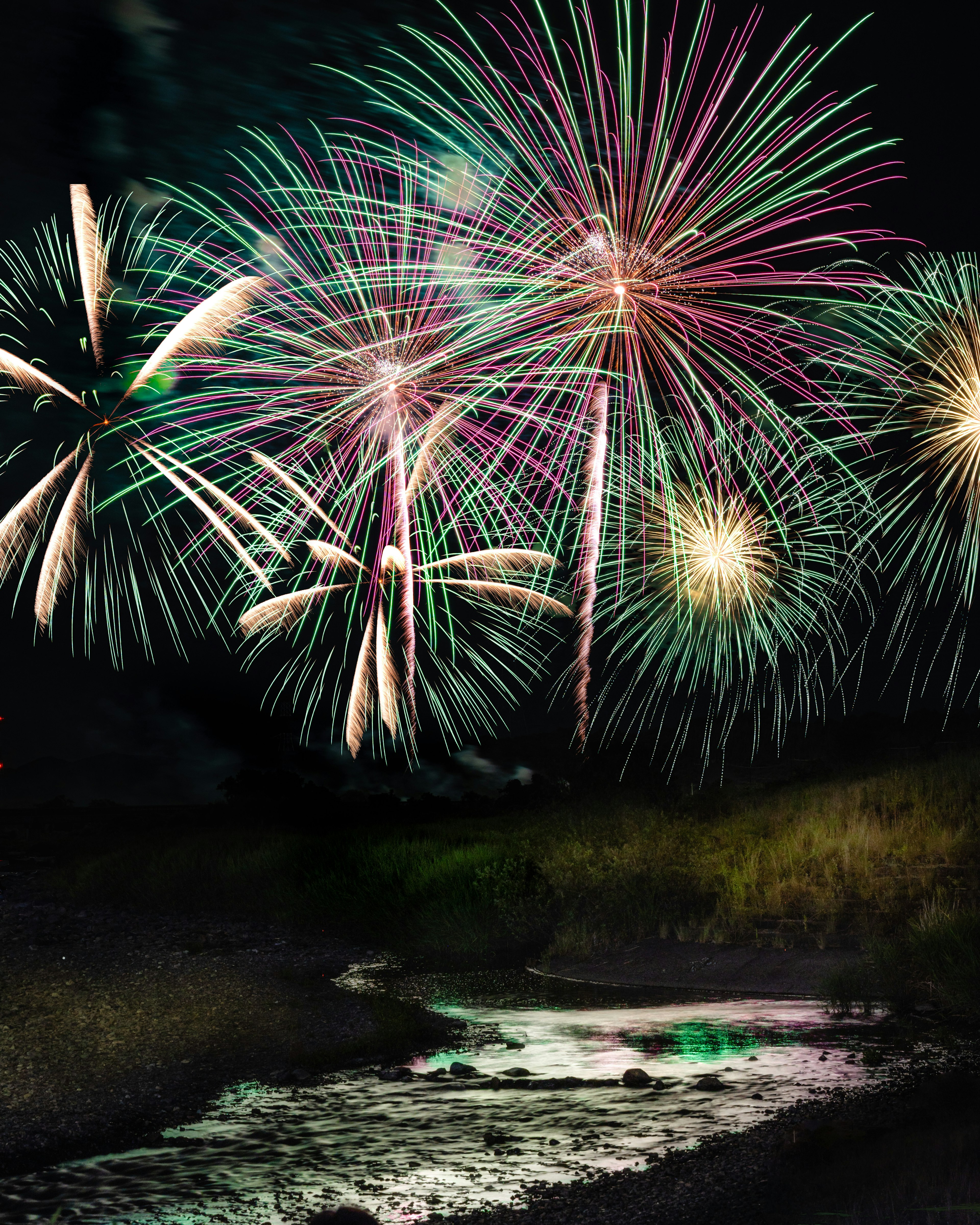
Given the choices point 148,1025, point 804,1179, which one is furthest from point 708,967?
point 804,1179

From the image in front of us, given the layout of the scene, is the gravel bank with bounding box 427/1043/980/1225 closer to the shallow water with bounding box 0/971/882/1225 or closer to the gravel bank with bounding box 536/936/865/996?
the shallow water with bounding box 0/971/882/1225

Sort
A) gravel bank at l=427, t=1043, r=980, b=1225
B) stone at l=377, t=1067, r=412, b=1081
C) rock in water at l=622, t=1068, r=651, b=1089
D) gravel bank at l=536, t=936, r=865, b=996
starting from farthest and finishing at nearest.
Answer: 1. gravel bank at l=536, t=936, r=865, b=996
2. stone at l=377, t=1067, r=412, b=1081
3. rock in water at l=622, t=1068, r=651, b=1089
4. gravel bank at l=427, t=1043, r=980, b=1225

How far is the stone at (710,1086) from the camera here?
8.06 m

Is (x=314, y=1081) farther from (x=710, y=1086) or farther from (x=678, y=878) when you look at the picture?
(x=678, y=878)

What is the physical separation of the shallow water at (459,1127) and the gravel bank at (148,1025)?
0.56 m

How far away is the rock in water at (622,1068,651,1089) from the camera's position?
327 inches

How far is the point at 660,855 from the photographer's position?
666 inches

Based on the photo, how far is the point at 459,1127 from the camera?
288 inches

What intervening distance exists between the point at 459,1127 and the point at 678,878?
907cm

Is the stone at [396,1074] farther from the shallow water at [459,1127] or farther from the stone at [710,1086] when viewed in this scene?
the stone at [710,1086]

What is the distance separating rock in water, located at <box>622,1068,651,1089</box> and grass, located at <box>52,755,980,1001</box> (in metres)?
3.63

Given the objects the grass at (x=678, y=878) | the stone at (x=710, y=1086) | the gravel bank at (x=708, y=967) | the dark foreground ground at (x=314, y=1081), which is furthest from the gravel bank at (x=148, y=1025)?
the gravel bank at (x=708, y=967)

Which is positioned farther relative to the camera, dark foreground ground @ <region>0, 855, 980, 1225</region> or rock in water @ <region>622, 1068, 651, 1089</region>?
rock in water @ <region>622, 1068, 651, 1089</region>

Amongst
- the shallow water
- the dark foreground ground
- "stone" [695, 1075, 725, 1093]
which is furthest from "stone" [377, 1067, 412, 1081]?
"stone" [695, 1075, 725, 1093]
